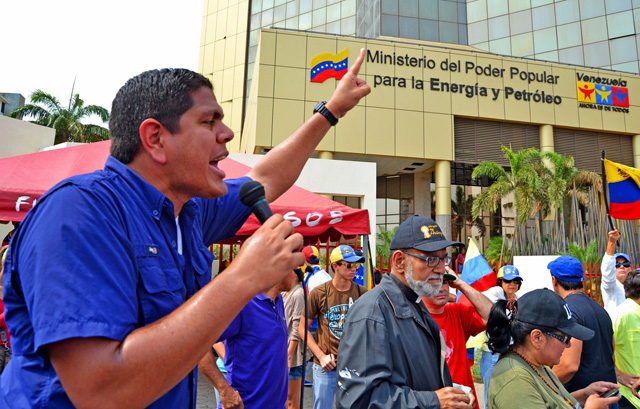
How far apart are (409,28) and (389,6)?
6.65ft

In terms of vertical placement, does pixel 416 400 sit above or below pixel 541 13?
below

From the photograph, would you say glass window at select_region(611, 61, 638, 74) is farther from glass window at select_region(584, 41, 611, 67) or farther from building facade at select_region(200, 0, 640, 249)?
building facade at select_region(200, 0, 640, 249)

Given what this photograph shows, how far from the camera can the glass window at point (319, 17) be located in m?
42.0

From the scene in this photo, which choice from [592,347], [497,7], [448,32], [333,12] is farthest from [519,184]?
[333,12]

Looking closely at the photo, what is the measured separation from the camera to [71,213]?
1020mm

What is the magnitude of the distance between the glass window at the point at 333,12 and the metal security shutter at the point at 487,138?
19282 millimetres

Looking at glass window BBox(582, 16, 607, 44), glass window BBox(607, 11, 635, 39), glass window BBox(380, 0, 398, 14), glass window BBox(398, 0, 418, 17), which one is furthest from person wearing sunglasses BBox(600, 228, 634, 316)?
glass window BBox(607, 11, 635, 39)

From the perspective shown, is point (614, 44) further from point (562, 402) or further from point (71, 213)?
point (71, 213)

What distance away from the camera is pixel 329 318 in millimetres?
5770

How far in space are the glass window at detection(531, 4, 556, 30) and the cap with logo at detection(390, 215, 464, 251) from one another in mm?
38453

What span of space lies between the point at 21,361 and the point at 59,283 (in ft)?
0.93

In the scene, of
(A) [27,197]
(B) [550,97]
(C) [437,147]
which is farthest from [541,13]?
(A) [27,197]

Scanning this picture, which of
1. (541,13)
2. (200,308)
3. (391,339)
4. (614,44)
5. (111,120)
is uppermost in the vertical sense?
(541,13)

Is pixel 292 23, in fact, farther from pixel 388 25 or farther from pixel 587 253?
pixel 587 253
